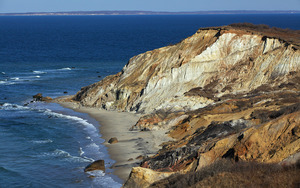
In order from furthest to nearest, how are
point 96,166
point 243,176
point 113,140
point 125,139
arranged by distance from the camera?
point 125,139, point 113,140, point 96,166, point 243,176

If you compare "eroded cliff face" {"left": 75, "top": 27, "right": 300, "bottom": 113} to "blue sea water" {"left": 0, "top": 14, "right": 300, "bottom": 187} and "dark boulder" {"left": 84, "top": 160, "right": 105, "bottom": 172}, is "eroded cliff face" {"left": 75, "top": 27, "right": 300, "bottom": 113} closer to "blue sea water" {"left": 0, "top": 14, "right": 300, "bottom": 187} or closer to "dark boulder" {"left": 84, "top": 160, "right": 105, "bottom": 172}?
"blue sea water" {"left": 0, "top": 14, "right": 300, "bottom": 187}

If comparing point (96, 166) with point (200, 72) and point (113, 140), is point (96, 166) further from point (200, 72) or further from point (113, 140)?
point (200, 72)

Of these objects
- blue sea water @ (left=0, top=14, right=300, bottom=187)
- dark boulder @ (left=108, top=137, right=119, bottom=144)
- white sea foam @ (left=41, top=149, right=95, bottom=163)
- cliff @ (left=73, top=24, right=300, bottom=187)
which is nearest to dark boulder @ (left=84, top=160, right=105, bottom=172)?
blue sea water @ (left=0, top=14, right=300, bottom=187)

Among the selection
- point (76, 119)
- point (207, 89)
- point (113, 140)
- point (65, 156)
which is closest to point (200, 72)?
point (207, 89)

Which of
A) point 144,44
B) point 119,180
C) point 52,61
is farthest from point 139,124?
point 144,44

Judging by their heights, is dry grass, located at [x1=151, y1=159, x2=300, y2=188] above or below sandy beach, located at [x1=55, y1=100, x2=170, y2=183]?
above

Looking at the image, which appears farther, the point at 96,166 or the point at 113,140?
the point at 113,140

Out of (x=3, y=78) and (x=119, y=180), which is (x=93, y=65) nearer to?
(x=3, y=78)
